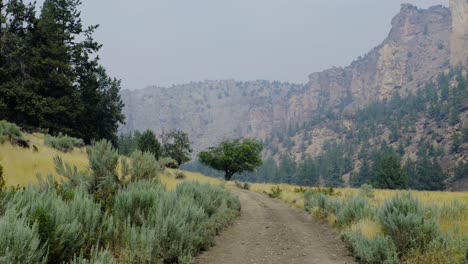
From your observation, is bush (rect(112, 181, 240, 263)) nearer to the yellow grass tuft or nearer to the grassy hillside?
the grassy hillside

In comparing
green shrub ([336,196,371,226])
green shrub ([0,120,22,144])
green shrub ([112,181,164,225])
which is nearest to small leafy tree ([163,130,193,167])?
green shrub ([0,120,22,144])

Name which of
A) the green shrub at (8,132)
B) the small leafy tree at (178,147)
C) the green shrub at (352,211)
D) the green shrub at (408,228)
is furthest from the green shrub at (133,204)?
the small leafy tree at (178,147)

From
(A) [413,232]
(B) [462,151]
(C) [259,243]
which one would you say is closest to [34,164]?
(C) [259,243]

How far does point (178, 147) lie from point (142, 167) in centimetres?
5426

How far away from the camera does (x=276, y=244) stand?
31.2ft

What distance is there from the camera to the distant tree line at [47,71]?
35156 millimetres

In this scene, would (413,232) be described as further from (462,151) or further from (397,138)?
(397,138)

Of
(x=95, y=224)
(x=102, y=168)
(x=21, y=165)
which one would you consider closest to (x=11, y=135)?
(x=21, y=165)

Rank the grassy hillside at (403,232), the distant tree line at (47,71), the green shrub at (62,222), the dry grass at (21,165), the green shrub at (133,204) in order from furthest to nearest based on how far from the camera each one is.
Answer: the distant tree line at (47,71)
the dry grass at (21,165)
the green shrub at (133,204)
the grassy hillside at (403,232)
the green shrub at (62,222)

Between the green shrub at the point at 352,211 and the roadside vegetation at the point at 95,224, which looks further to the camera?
the green shrub at the point at 352,211

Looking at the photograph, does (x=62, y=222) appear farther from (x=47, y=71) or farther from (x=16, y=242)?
(x=47, y=71)

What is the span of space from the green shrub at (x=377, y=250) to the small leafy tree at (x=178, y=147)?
192 feet

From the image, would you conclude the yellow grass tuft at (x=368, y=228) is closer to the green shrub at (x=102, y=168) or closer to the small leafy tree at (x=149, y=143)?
the green shrub at (x=102, y=168)

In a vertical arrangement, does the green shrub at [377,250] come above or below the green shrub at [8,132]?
below
